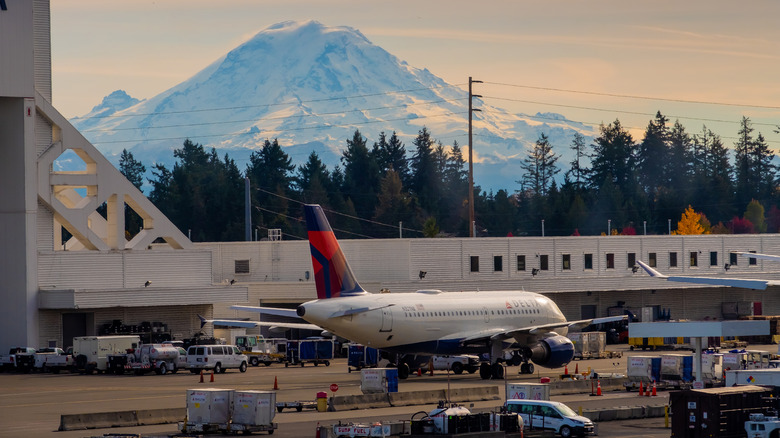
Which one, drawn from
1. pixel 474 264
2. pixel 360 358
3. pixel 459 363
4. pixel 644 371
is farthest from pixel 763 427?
pixel 474 264

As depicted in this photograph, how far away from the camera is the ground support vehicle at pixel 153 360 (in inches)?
2650

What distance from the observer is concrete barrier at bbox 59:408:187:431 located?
3994cm

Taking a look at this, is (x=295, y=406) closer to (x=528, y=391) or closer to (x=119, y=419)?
(x=119, y=419)

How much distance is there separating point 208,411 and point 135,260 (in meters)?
42.1

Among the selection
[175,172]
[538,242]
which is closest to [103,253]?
[538,242]

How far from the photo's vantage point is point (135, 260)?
79.6 m

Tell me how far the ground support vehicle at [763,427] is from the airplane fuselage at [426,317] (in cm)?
2310

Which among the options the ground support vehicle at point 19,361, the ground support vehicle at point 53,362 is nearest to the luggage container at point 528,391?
the ground support vehicle at point 53,362

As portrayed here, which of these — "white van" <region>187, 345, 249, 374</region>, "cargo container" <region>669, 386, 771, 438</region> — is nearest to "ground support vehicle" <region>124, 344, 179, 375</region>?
"white van" <region>187, 345, 249, 374</region>

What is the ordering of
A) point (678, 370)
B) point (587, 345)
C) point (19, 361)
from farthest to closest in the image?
1. point (587, 345)
2. point (19, 361)
3. point (678, 370)

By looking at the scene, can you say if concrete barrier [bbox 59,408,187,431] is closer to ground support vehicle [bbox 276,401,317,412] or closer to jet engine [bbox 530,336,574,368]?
ground support vehicle [bbox 276,401,317,412]

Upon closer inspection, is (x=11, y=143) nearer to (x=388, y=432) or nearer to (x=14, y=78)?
(x=14, y=78)

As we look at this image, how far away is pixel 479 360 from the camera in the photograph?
217ft

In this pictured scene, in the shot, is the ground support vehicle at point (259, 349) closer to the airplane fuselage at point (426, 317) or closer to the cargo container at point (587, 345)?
the airplane fuselage at point (426, 317)
